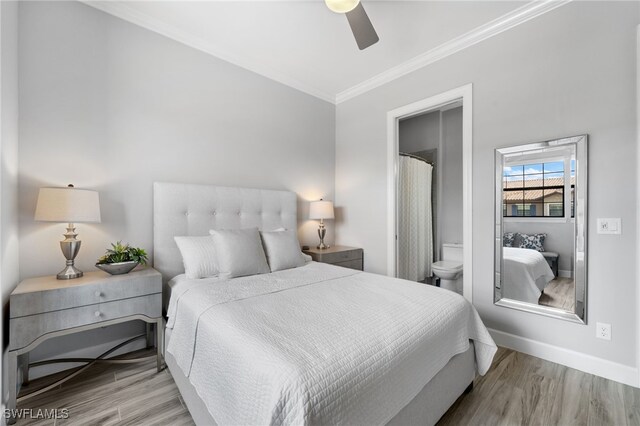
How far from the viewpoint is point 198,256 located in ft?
7.24

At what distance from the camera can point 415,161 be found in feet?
12.9

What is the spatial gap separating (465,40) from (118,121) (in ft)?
10.5

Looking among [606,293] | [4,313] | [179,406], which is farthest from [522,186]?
[4,313]

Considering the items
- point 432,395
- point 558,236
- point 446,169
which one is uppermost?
point 446,169

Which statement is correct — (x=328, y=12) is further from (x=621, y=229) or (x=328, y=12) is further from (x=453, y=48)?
(x=621, y=229)

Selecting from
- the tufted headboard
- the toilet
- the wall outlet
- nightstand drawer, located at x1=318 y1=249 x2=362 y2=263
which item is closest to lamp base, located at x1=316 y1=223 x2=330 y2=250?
nightstand drawer, located at x1=318 y1=249 x2=362 y2=263

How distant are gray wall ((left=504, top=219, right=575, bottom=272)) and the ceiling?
5.82 ft

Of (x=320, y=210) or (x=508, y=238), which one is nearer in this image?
(x=508, y=238)

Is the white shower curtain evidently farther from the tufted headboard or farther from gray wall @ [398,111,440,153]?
the tufted headboard

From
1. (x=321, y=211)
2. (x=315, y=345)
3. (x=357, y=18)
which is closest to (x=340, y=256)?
(x=321, y=211)

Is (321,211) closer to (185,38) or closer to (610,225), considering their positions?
(185,38)

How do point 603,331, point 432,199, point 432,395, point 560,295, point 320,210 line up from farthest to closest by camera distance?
1. point 432,199
2. point 320,210
3. point 560,295
4. point 603,331
5. point 432,395

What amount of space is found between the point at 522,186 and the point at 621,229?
671mm

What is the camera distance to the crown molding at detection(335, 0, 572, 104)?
7.29 ft
